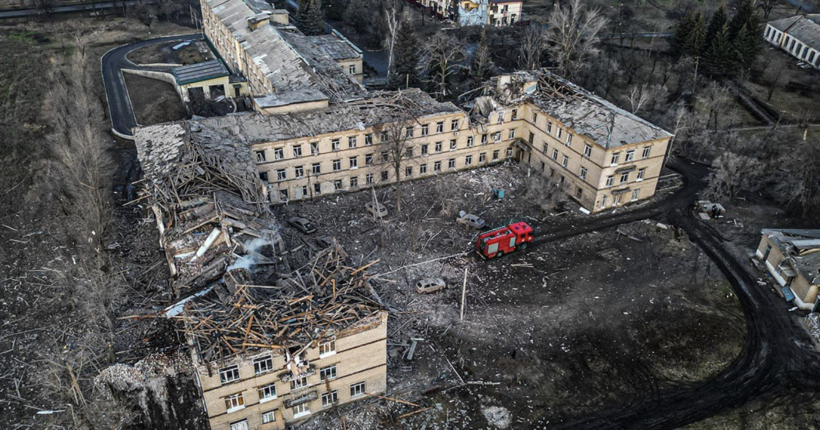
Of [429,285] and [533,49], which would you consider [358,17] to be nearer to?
[533,49]

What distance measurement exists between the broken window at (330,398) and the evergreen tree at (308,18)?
64085mm

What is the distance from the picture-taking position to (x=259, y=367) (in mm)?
29297

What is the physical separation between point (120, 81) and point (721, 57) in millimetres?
79033

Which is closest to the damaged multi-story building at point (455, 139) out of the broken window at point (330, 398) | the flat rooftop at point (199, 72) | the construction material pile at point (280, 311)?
the construction material pile at point (280, 311)

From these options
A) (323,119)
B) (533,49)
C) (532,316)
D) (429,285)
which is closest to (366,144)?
(323,119)

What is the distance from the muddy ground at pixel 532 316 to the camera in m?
34.8

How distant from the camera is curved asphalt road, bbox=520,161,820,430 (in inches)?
1335

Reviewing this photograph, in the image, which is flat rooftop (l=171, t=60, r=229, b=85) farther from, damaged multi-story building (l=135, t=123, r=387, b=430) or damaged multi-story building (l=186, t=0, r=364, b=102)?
damaged multi-story building (l=135, t=123, r=387, b=430)

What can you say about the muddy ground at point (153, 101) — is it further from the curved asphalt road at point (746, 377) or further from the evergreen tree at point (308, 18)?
the curved asphalt road at point (746, 377)

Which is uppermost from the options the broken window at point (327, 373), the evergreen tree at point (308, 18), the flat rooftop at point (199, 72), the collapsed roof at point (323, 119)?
the evergreen tree at point (308, 18)

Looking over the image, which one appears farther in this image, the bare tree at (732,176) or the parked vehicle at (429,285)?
the bare tree at (732,176)

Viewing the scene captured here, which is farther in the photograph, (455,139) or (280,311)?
(455,139)

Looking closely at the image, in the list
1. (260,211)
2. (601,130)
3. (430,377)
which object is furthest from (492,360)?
(601,130)

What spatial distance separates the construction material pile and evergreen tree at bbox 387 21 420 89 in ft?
135
